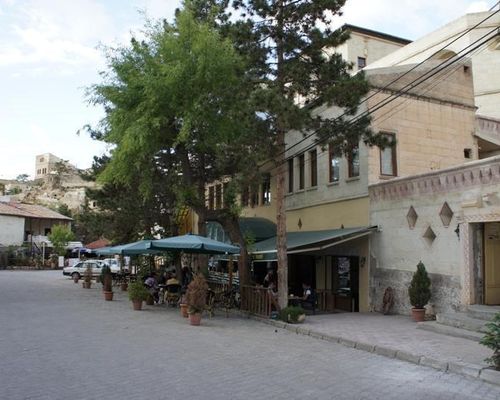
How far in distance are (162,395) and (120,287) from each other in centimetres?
2606

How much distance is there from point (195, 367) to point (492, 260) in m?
9.48

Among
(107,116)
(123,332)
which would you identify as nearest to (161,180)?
(107,116)

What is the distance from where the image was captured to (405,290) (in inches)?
666

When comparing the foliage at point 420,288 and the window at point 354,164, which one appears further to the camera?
the window at point 354,164

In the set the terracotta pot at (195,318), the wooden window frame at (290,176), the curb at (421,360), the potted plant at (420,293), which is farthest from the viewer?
the wooden window frame at (290,176)

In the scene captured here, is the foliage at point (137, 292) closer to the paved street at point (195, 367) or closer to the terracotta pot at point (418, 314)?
the paved street at point (195, 367)

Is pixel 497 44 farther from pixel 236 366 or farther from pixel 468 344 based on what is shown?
pixel 236 366

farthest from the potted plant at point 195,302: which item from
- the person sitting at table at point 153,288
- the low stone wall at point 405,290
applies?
the person sitting at table at point 153,288

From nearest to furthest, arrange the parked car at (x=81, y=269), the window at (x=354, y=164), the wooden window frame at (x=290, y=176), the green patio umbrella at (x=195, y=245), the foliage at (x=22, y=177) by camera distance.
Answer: the green patio umbrella at (x=195, y=245)
the window at (x=354, y=164)
the wooden window frame at (x=290, y=176)
the parked car at (x=81, y=269)
the foliage at (x=22, y=177)

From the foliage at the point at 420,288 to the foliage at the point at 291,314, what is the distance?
3.27 meters

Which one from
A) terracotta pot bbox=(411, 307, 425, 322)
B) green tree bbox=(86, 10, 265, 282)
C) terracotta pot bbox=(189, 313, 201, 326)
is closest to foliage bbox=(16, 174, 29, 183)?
green tree bbox=(86, 10, 265, 282)

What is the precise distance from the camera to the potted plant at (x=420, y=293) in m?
15.2

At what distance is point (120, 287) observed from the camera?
32250 mm

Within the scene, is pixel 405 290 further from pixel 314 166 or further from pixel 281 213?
pixel 314 166
